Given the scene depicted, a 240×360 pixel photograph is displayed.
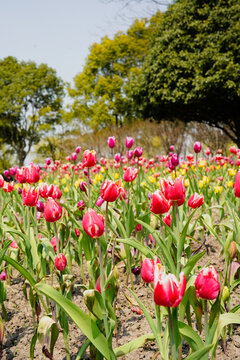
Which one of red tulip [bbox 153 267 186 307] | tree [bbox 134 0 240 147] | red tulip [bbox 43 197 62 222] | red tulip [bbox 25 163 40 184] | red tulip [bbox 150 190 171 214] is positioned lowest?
red tulip [bbox 153 267 186 307]

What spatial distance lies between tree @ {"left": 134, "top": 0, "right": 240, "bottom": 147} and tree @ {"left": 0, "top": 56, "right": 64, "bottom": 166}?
51.9 ft

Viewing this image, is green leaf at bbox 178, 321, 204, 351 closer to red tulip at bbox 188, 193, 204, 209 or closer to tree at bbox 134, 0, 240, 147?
red tulip at bbox 188, 193, 204, 209

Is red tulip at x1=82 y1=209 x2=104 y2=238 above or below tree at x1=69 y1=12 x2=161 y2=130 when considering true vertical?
below

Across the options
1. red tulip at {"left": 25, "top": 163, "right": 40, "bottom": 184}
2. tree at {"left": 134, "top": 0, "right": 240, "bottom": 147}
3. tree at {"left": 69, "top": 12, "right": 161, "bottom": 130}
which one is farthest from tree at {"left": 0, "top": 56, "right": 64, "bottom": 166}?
red tulip at {"left": 25, "top": 163, "right": 40, "bottom": 184}

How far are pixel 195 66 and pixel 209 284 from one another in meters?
12.8

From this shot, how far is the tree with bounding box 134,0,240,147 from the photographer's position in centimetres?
1220

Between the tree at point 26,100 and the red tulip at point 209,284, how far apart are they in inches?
1100

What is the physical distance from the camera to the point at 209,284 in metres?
1.03

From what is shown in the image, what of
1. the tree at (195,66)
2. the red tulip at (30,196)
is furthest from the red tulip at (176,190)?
the tree at (195,66)

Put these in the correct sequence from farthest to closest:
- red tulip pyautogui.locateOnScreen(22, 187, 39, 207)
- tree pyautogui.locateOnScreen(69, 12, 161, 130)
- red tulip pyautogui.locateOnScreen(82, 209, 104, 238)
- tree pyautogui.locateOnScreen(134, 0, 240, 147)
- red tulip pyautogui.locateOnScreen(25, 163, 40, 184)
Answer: tree pyautogui.locateOnScreen(69, 12, 161, 130)
tree pyautogui.locateOnScreen(134, 0, 240, 147)
red tulip pyautogui.locateOnScreen(25, 163, 40, 184)
red tulip pyautogui.locateOnScreen(22, 187, 39, 207)
red tulip pyautogui.locateOnScreen(82, 209, 104, 238)

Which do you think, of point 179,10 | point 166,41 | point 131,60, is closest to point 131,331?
point 166,41

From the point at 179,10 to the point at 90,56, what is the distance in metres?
15.0

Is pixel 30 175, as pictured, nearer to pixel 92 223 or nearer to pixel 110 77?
pixel 92 223

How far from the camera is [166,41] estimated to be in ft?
44.8
